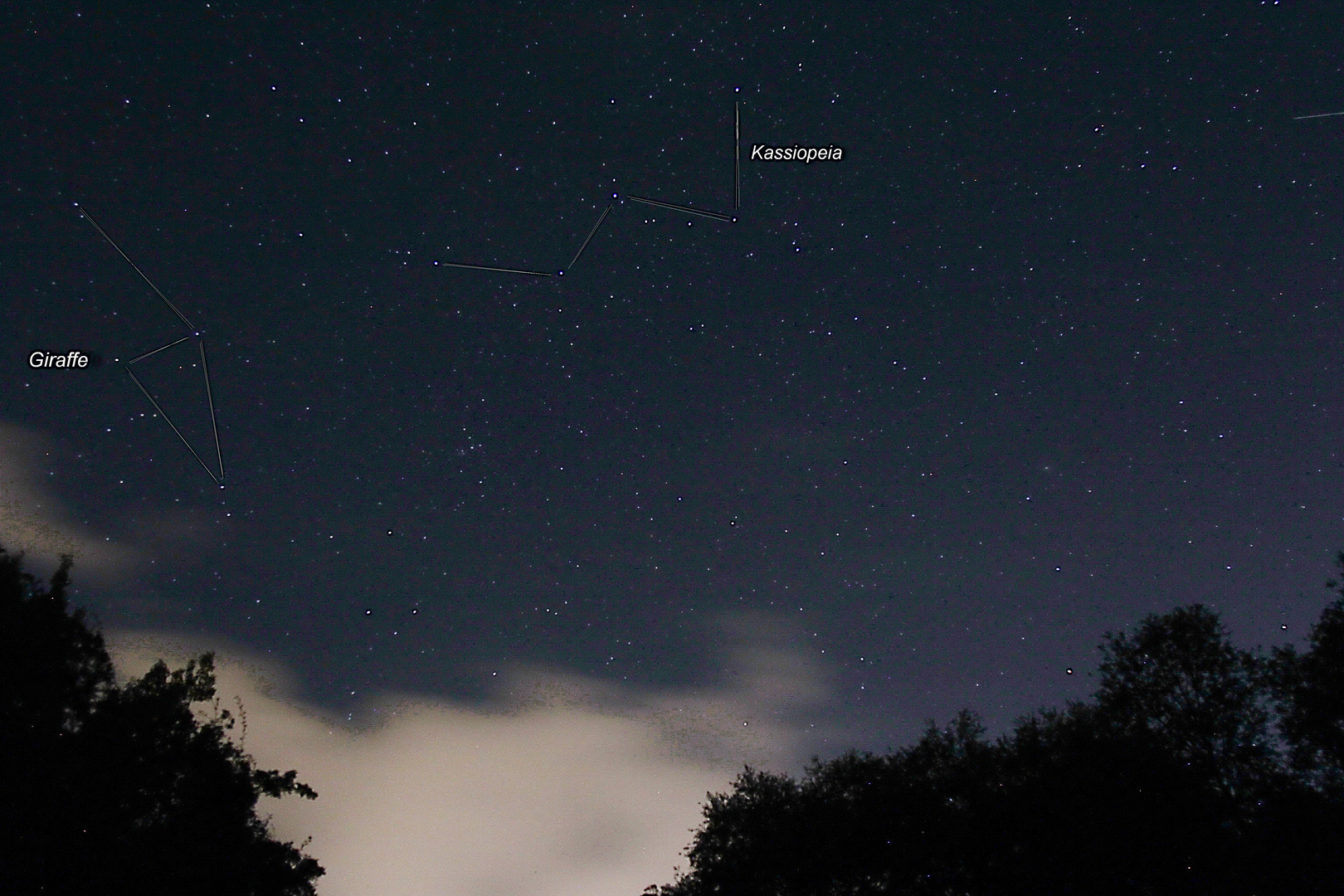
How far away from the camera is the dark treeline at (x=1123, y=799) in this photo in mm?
18484

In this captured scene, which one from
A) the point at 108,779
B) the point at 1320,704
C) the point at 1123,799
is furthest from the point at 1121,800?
the point at 108,779

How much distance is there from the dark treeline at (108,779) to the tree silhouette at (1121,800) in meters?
16.2

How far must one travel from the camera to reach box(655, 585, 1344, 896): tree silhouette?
18.5 meters

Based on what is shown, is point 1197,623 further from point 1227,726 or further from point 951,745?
point 951,745

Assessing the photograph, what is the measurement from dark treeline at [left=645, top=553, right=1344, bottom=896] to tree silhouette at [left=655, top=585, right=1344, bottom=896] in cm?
4

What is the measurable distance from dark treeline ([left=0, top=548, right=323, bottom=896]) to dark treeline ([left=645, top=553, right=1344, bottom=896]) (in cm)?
1628

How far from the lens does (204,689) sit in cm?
2661

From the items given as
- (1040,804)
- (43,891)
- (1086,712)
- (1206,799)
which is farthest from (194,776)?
(1206,799)

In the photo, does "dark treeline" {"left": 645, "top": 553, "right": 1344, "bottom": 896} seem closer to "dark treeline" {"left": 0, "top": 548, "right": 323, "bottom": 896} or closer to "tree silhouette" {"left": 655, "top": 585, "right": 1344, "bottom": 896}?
"tree silhouette" {"left": 655, "top": 585, "right": 1344, "bottom": 896}

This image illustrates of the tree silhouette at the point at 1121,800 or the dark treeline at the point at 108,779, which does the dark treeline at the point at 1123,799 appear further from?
the dark treeline at the point at 108,779

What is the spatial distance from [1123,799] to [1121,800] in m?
0.06

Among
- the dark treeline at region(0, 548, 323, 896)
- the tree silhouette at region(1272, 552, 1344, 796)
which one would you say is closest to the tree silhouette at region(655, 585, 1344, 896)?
the tree silhouette at region(1272, 552, 1344, 796)

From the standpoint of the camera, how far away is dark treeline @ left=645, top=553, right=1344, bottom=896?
60.6 feet

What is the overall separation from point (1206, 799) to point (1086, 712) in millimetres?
3135
